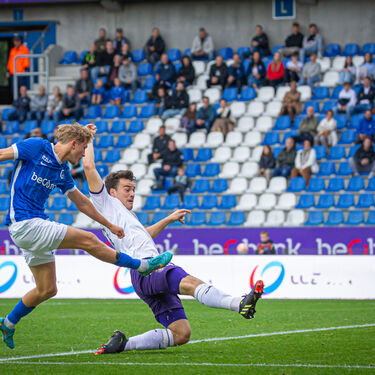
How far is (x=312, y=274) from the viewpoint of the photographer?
15.9 meters

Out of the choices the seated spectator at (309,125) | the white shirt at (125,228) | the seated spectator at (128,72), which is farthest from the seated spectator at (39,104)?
the white shirt at (125,228)

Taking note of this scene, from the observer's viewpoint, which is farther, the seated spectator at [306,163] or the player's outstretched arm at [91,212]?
the seated spectator at [306,163]

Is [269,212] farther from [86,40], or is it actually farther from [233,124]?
[86,40]

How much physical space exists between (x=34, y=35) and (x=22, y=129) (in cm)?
624

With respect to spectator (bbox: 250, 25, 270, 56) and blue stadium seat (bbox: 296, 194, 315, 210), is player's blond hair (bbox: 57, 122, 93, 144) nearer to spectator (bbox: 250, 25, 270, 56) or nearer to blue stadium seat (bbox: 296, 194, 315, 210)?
blue stadium seat (bbox: 296, 194, 315, 210)

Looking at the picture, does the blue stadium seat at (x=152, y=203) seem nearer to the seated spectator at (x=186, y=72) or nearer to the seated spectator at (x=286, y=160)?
the seated spectator at (x=286, y=160)

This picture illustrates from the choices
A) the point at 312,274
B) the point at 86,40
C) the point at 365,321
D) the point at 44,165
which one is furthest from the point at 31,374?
the point at 86,40

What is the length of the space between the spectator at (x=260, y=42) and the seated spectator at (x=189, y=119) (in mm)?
3252

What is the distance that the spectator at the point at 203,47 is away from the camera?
2597 cm

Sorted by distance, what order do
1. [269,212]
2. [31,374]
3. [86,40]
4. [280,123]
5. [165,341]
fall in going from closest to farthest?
[31,374] < [165,341] < [269,212] < [280,123] < [86,40]

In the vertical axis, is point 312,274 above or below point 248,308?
below

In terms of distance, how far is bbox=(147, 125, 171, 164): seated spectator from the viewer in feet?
73.8

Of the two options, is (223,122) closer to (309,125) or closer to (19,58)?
(309,125)

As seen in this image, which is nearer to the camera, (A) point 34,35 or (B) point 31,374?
(B) point 31,374
